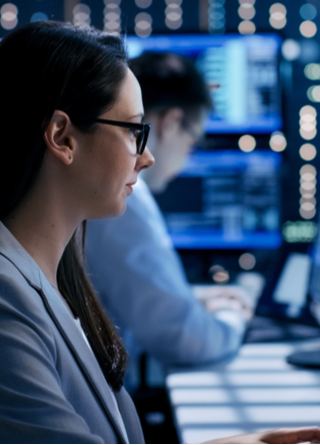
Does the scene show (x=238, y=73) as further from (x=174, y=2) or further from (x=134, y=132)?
(x=134, y=132)

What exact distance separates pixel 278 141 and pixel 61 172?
1.89 meters

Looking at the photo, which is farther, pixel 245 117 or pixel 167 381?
pixel 245 117

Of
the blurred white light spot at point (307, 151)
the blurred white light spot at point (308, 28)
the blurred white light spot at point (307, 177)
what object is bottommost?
the blurred white light spot at point (307, 177)

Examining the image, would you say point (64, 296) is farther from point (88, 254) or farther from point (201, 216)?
point (201, 216)

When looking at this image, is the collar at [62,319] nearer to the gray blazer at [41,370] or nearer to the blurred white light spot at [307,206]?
the gray blazer at [41,370]

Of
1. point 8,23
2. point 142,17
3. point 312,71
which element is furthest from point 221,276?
point 8,23

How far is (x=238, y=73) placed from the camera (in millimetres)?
2463

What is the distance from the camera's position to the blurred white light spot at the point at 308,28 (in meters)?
2.49

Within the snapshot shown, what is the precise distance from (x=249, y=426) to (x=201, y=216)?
164 cm

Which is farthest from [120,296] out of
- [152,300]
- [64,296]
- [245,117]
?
[245,117]

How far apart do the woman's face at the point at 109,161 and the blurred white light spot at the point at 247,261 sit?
1.78m

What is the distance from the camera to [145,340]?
4.26 feet

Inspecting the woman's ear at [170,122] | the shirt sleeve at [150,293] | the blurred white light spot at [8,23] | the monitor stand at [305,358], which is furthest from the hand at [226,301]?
the blurred white light spot at [8,23]

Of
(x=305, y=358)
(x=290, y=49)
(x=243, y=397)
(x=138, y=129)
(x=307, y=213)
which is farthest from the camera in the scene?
(x=307, y=213)
